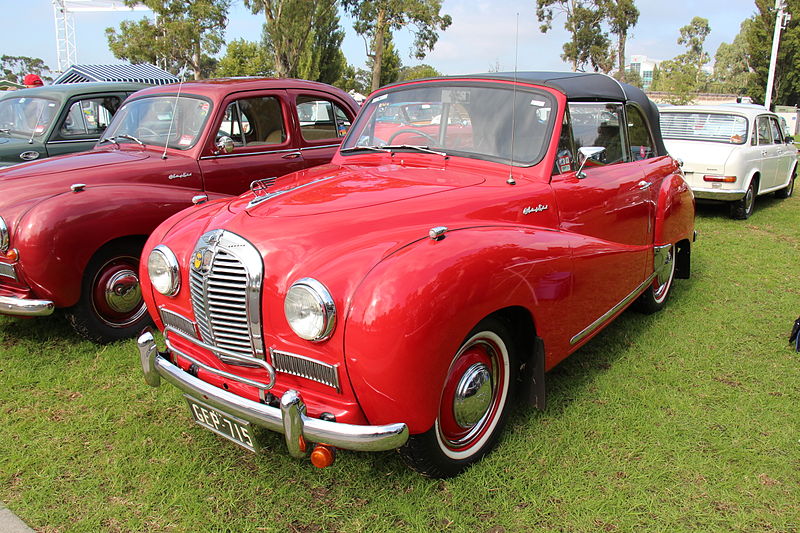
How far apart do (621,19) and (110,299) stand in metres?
39.3

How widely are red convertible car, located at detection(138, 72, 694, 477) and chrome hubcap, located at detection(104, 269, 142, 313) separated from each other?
4.60ft

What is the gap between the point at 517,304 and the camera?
2574 millimetres

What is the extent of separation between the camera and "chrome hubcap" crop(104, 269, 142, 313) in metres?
4.15

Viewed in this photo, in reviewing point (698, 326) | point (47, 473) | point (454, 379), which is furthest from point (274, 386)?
point (698, 326)

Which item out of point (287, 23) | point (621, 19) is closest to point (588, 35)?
point (621, 19)

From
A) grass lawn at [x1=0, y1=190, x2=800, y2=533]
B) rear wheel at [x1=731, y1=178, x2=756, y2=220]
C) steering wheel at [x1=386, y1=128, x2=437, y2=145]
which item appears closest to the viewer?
grass lawn at [x1=0, y1=190, x2=800, y2=533]

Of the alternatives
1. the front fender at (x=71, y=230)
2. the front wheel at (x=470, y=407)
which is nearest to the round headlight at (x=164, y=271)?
the front wheel at (x=470, y=407)

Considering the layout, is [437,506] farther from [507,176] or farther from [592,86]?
[592,86]

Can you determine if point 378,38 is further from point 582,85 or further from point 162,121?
point 582,85

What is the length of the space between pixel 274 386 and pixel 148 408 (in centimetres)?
138

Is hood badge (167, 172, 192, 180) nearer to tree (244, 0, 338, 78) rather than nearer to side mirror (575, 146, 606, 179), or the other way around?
side mirror (575, 146, 606, 179)

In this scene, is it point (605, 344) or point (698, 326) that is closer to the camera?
point (605, 344)

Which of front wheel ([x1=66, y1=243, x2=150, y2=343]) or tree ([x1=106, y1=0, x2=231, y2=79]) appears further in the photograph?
tree ([x1=106, y1=0, x2=231, y2=79])

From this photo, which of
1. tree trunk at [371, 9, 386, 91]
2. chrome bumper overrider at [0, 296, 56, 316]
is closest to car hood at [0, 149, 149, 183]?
chrome bumper overrider at [0, 296, 56, 316]
